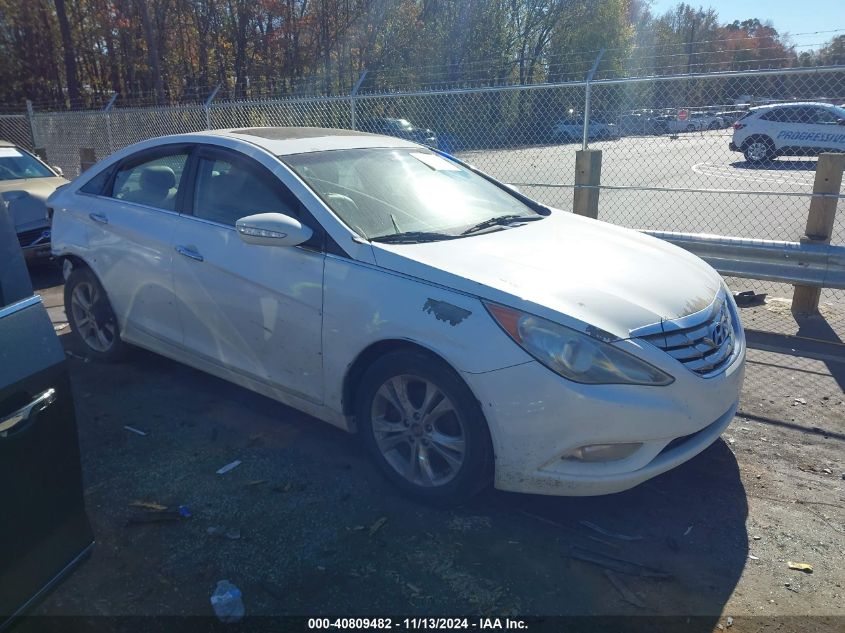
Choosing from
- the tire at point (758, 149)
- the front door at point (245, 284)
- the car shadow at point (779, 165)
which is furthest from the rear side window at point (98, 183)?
the tire at point (758, 149)

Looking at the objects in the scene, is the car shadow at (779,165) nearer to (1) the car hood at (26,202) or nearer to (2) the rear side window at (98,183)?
(2) the rear side window at (98,183)

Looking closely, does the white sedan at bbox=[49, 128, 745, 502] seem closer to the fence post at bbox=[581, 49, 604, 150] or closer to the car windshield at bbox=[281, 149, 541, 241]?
the car windshield at bbox=[281, 149, 541, 241]

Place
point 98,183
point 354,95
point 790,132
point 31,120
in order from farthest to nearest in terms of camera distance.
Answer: point 790,132 < point 31,120 < point 354,95 < point 98,183

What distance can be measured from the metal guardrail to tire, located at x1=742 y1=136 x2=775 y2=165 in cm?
1169

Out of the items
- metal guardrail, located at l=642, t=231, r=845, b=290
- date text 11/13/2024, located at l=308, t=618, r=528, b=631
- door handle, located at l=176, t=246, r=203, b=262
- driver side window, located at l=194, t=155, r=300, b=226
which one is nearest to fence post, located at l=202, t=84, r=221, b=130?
driver side window, located at l=194, t=155, r=300, b=226

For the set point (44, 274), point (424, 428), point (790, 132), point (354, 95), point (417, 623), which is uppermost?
point (354, 95)

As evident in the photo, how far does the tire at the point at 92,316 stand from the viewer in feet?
16.1

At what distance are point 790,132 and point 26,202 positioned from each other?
15.3 meters

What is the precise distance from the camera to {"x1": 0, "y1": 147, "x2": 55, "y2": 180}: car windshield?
29.0 feet

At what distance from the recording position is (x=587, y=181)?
680cm

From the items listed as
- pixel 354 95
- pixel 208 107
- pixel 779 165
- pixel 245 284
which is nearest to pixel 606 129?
pixel 354 95

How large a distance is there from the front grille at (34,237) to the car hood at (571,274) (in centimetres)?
589

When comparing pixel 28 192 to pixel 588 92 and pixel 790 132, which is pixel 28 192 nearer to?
pixel 588 92

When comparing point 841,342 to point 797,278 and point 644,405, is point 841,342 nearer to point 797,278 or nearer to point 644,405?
point 797,278
